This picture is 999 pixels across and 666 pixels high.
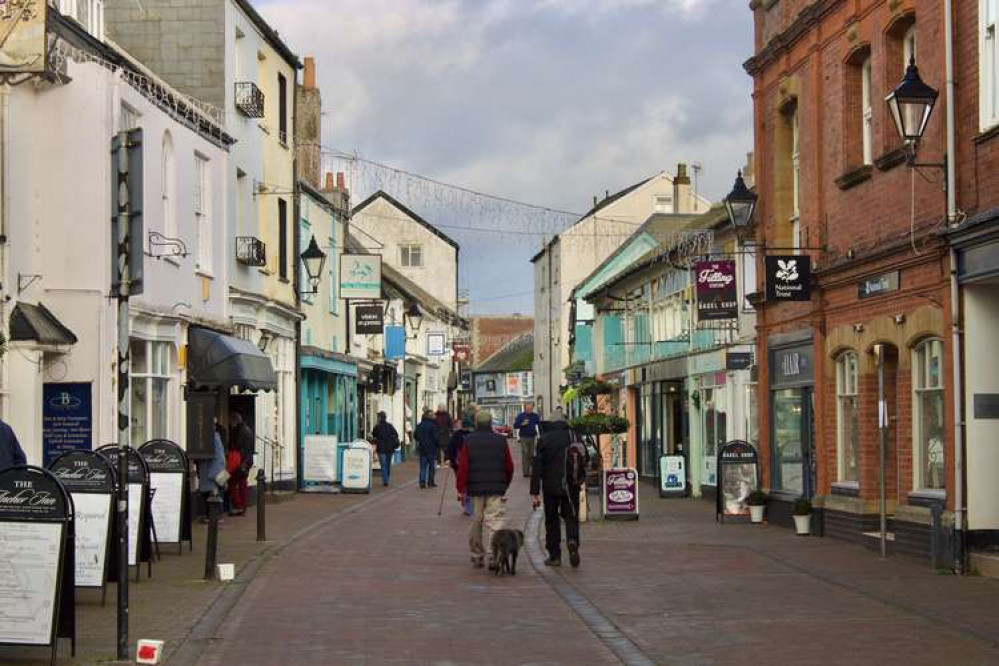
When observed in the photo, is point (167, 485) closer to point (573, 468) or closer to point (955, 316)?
point (573, 468)

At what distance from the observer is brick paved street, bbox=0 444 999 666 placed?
11812 millimetres

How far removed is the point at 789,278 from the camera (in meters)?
22.8

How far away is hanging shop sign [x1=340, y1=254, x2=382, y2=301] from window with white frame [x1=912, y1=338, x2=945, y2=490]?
2328 cm

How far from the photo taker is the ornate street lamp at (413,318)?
197 feet

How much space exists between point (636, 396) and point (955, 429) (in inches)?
1122

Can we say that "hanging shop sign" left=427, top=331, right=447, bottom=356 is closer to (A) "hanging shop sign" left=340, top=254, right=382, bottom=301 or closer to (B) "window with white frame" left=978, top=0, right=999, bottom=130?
(A) "hanging shop sign" left=340, top=254, right=382, bottom=301

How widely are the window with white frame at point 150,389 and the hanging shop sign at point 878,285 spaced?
10.1 metres

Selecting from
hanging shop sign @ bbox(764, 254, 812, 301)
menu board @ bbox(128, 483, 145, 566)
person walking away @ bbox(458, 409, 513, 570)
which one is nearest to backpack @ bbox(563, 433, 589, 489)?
person walking away @ bbox(458, 409, 513, 570)

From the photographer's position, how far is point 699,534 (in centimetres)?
2395

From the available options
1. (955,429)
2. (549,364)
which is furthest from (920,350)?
(549,364)

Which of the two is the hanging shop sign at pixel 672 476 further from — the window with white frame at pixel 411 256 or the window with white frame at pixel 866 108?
the window with white frame at pixel 411 256

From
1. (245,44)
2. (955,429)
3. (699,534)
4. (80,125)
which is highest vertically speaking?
(245,44)

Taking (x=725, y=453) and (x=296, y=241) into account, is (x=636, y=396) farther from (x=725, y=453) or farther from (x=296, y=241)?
(x=725, y=453)

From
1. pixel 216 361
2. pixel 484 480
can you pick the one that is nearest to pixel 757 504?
pixel 484 480
